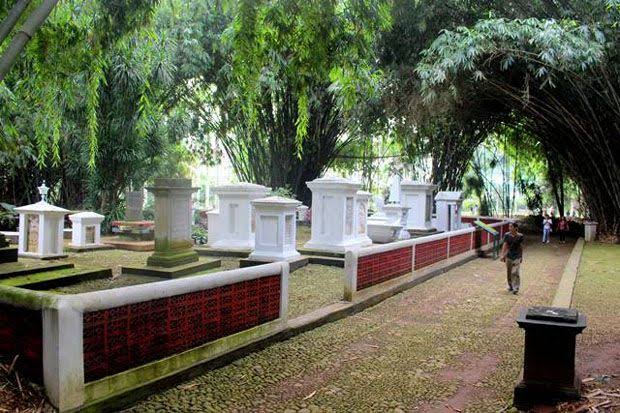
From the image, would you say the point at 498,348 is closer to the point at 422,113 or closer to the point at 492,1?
the point at 422,113

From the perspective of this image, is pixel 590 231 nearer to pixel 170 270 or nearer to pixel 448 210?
pixel 448 210

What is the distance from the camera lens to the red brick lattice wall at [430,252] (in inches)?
409

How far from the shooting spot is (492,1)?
15570mm

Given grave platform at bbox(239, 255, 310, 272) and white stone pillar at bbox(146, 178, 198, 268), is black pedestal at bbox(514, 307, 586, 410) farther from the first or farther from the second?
grave platform at bbox(239, 255, 310, 272)

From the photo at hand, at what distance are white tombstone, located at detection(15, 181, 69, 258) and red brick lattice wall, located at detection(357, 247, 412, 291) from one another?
6.58m

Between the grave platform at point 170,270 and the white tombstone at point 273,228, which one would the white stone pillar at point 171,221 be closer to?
the grave platform at point 170,270

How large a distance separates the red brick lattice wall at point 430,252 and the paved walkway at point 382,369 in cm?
261

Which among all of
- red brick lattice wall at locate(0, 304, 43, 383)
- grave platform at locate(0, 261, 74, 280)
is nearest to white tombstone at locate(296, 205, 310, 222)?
grave platform at locate(0, 261, 74, 280)

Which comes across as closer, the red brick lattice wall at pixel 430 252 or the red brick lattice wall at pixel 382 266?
the red brick lattice wall at pixel 382 266

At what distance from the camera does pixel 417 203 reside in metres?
17.1

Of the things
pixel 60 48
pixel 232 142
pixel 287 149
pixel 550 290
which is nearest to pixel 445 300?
pixel 550 290

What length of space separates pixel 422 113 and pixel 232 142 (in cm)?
922

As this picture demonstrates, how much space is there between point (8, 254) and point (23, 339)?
5.36 metres

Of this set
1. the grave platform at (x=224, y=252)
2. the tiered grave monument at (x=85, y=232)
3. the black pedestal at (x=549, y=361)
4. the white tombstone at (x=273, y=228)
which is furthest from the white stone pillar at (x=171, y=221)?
the black pedestal at (x=549, y=361)
